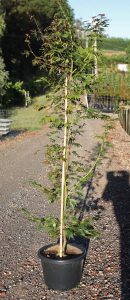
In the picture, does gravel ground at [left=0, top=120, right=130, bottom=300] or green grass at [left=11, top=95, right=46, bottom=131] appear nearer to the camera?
gravel ground at [left=0, top=120, right=130, bottom=300]

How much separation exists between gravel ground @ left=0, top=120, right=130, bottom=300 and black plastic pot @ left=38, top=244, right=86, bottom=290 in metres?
0.10

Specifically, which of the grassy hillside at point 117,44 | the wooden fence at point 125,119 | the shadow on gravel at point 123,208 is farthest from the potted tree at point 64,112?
the grassy hillside at point 117,44

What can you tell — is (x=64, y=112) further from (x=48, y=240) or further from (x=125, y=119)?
(x=125, y=119)

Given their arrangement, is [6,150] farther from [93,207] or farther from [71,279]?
[71,279]

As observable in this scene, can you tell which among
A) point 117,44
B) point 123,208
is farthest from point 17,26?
point 123,208

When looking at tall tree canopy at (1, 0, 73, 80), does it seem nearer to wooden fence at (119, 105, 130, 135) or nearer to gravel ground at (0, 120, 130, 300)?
wooden fence at (119, 105, 130, 135)

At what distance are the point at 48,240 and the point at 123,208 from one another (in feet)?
7.36

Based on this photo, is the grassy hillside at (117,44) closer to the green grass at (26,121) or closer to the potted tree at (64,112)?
the green grass at (26,121)

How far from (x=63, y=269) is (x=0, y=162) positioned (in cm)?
859

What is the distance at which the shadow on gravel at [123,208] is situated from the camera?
5198 mm

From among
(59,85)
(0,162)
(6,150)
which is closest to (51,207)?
(59,85)

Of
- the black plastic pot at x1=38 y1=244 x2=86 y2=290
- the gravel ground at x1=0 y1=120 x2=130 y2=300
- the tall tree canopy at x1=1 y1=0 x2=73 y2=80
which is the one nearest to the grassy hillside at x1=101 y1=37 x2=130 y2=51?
the tall tree canopy at x1=1 y1=0 x2=73 y2=80

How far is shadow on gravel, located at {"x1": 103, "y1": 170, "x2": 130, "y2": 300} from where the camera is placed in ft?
17.1

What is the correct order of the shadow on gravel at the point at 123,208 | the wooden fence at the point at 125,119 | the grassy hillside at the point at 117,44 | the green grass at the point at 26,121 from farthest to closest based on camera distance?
the grassy hillside at the point at 117,44 < the green grass at the point at 26,121 < the wooden fence at the point at 125,119 < the shadow on gravel at the point at 123,208
